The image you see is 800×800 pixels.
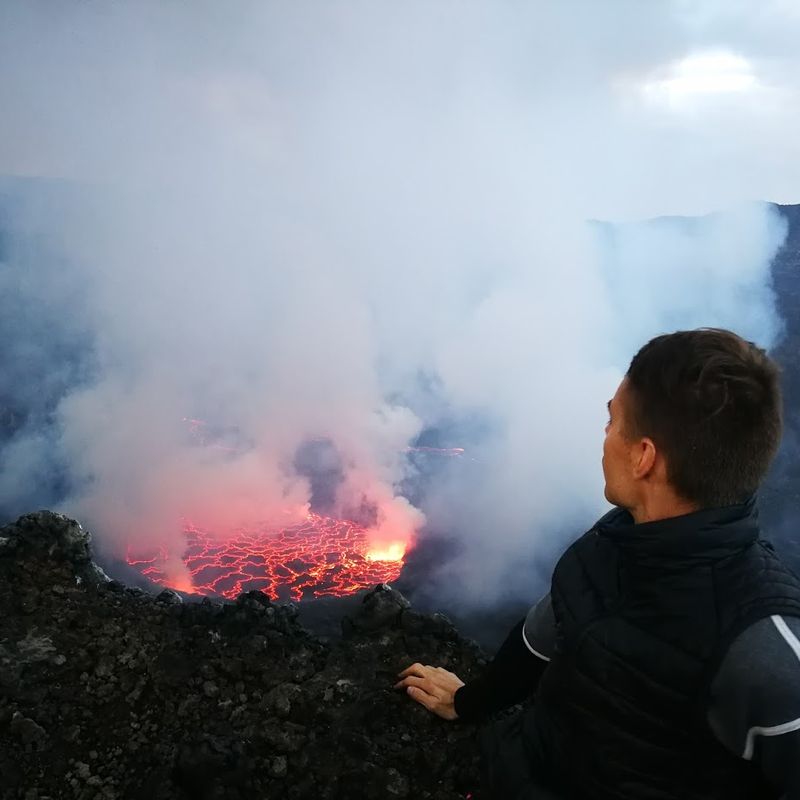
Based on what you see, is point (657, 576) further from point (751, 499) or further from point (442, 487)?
point (442, 487)

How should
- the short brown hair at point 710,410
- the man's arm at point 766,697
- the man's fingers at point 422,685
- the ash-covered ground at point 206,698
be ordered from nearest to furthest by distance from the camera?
1. the man's arm at point 766,697
2. the short brown hair at point 710,410
3. the ash-covered ground at point 206,698
4. the man's fingers at point 422,685

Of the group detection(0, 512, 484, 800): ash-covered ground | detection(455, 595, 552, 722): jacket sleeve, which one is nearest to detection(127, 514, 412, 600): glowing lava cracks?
detection(0, 512, 484, 800): ash-covered ground

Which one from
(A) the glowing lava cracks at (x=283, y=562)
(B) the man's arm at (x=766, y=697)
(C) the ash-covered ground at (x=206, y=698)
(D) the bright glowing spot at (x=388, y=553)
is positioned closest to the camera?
(B) the man's arm at (x=766, y=697)

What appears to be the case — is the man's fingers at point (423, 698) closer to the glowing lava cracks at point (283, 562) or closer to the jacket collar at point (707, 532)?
the jacket collar at point (707, 532)

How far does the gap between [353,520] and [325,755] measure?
22118 mm

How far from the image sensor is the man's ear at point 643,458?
4.70ft

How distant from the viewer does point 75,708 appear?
2.93m

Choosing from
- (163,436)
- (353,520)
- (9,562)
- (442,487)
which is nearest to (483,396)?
(442,487)

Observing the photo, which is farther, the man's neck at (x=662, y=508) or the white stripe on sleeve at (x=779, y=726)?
the man's neck at (x=662, y=508)

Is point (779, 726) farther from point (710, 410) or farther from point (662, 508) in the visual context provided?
point (710, 410)

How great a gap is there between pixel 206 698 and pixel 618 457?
2574mm

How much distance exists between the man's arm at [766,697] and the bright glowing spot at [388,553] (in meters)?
20.8

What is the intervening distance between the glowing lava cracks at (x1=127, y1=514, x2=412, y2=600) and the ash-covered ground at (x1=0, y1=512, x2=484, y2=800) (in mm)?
13914

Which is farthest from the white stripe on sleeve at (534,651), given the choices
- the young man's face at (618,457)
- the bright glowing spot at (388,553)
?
the bright glowing spot at (388,553)
